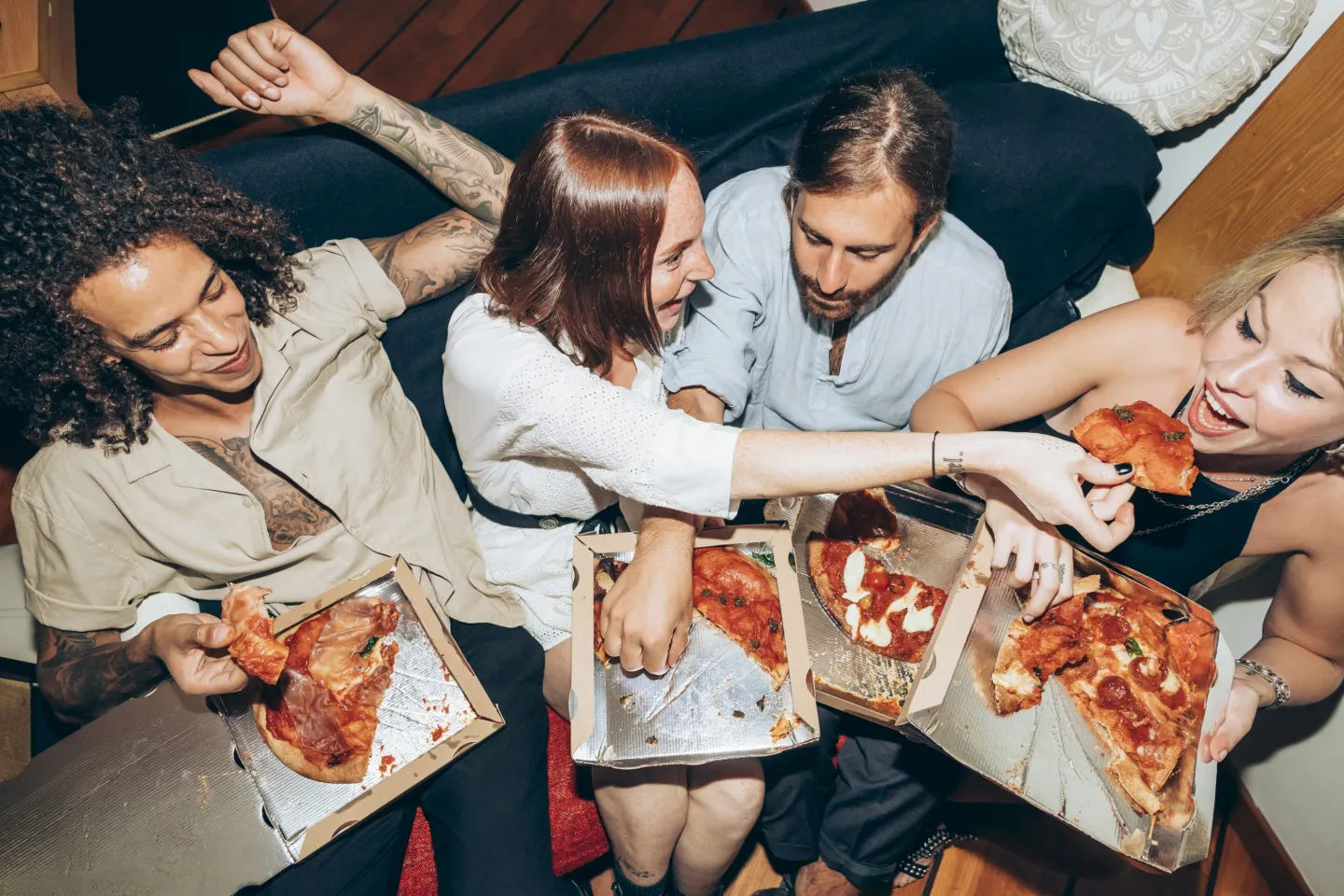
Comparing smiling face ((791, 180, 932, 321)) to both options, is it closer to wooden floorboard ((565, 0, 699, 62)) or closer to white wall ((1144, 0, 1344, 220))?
white wall ((1144, 0, 1344, 220))

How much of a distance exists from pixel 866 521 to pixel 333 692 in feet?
3.50

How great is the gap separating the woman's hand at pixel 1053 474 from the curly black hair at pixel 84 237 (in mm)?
1355

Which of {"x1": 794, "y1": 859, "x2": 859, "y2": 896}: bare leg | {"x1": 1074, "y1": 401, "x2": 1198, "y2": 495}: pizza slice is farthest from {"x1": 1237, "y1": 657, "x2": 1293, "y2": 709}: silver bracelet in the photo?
{"x1": 794, "y1": 859, "x2": 859, "y2": 896}: bare leg

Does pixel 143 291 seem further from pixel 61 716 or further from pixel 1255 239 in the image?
pixel 1255 239

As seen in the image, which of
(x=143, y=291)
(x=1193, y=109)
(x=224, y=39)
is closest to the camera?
(x=143, y=291)

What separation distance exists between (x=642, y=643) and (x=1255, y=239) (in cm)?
181

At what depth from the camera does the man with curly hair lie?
1.36 meters

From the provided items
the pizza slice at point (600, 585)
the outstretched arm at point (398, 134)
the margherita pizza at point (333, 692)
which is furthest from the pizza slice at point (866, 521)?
the outstretched arm at point (398, 134)

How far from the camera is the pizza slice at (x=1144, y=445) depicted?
134 cm

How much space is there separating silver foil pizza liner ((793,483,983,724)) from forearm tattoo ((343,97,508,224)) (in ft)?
3.23

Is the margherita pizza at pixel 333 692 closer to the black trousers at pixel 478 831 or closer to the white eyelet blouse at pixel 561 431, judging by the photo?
the black trousers at pixel 478 831

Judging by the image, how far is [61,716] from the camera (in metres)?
1.59

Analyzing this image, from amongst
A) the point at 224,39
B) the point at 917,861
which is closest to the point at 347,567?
the point at 917,861

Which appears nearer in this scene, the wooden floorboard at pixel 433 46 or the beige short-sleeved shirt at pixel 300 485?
Result: the beige short-sleeved shirt at pixel 300 485
